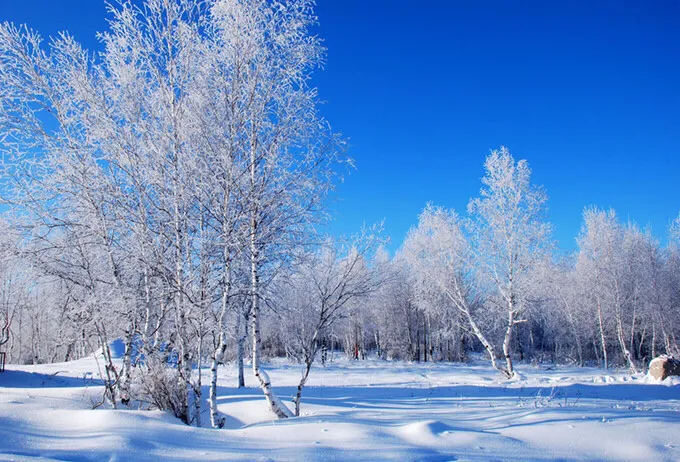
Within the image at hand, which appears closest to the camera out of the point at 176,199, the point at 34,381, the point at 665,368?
the point at 176,199

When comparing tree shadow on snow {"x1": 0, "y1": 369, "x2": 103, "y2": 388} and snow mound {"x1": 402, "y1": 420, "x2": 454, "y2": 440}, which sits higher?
snow mound {"x1": 402, "y1": 420, "x2": 454, "y2": 440}

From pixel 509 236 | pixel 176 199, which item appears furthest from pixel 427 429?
pixel 509 236

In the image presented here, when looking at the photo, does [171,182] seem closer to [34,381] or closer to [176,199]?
[176,199]

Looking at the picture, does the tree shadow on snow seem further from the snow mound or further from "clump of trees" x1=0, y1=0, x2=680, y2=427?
the snow mound

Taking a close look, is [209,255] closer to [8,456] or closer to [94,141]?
[94,141]

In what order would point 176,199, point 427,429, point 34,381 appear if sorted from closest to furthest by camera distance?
point 427,429 < point 176,199 < point 34,381

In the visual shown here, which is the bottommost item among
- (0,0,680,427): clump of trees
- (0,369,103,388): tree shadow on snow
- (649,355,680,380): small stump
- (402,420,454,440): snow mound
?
(649,355,680,380): small stump

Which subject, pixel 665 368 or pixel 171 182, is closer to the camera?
pixel 171 182

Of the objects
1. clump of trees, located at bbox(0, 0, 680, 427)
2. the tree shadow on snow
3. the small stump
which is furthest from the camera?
the small stump

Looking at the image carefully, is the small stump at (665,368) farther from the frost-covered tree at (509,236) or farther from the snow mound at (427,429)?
the snow mound at (427,429)

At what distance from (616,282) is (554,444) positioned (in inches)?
873

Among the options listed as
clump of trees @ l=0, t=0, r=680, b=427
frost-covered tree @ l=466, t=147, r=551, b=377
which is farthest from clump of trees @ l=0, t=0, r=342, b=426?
frost-covered tree @ l=466, t=147, r=551, b=377

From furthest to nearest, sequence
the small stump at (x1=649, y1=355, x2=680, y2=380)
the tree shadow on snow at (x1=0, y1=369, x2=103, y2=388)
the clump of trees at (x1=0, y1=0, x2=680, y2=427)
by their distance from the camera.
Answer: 1. the small stump at (x1=649, y1=355, x2=680, y2=380)
2. the tree shadow on snow at (x1=0, y1=369, x2=103, y2=388)
3. the clump of trees at (x1=0, y1=0, x2=680, y2=427)

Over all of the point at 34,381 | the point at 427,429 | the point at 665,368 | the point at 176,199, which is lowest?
the point at 665,368
